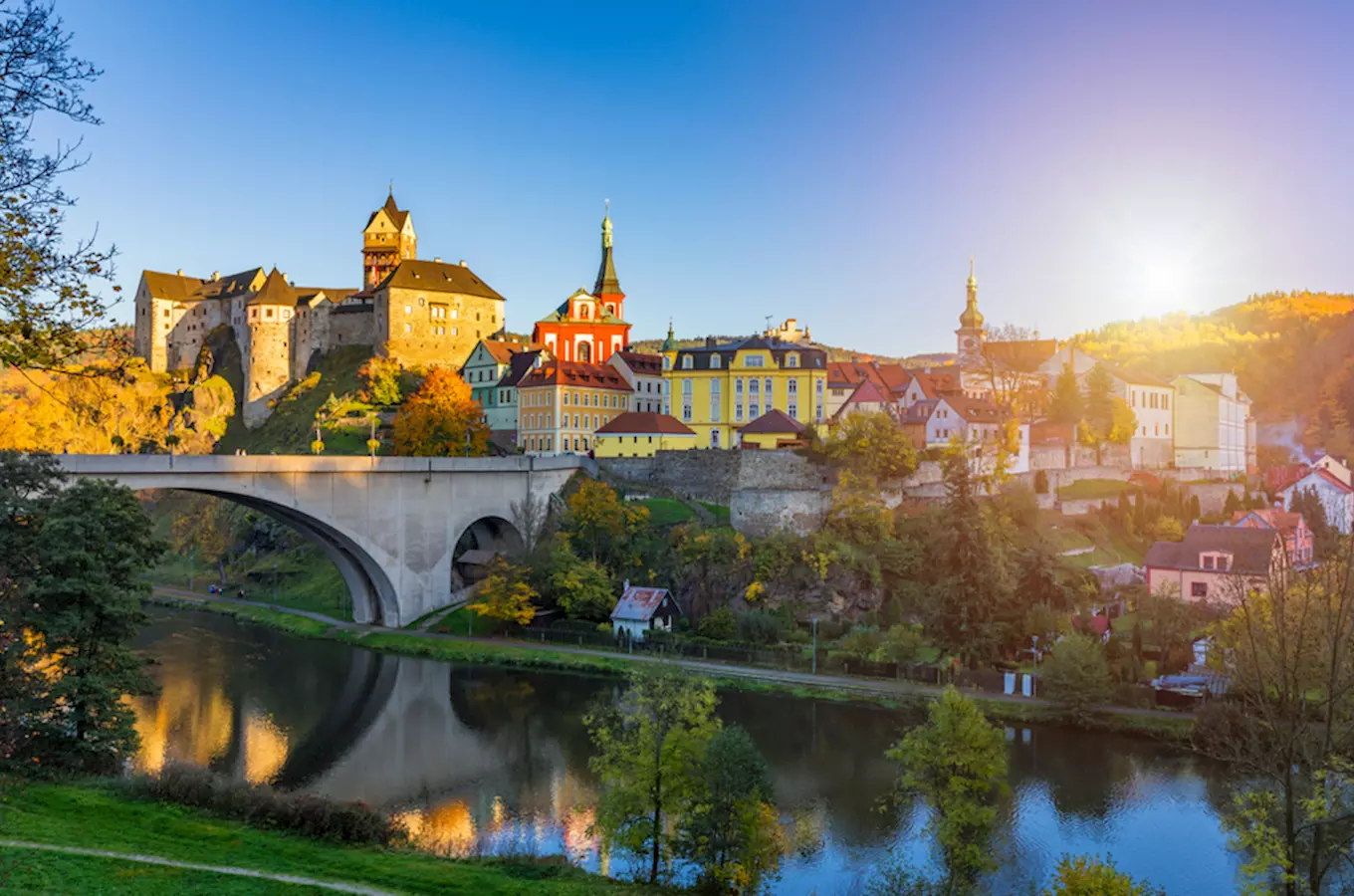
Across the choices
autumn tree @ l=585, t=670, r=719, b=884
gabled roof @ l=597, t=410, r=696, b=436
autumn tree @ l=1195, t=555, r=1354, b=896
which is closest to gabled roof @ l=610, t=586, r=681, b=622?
gabled roof @ l=597, t=410, r=696, b=436

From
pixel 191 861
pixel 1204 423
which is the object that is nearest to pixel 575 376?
pixel 1204 423

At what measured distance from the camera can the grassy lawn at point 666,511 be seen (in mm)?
50469

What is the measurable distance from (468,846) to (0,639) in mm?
10744

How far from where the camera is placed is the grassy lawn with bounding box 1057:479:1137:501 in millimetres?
52969

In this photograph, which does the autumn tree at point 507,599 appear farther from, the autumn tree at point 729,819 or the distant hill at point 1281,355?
the distant hill at point 1281,355

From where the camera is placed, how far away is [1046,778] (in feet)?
87.6

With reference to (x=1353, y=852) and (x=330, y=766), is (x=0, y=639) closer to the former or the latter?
(x=330, y=766)

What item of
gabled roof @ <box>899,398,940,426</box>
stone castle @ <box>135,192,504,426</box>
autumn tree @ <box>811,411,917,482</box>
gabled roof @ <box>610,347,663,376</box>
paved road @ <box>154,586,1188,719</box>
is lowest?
paved road @ <box>154,586,1188,719</box>

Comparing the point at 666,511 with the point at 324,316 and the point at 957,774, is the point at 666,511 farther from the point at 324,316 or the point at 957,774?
the point at 324,316

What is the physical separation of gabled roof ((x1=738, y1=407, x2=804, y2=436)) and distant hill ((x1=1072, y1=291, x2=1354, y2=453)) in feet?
111

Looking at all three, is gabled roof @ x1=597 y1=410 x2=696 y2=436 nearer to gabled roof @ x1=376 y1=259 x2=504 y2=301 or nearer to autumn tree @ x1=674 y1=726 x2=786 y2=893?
gabled roof @ x1=376 y1=259 x2=504 y2=301

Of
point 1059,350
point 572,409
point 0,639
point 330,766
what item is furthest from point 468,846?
point 1059,350

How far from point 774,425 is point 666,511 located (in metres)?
8.41

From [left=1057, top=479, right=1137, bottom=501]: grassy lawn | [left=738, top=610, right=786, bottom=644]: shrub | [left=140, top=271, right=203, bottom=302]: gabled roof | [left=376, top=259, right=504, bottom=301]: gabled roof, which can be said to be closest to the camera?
[left=738, top=610, right=786, bottom=644]: shrub
